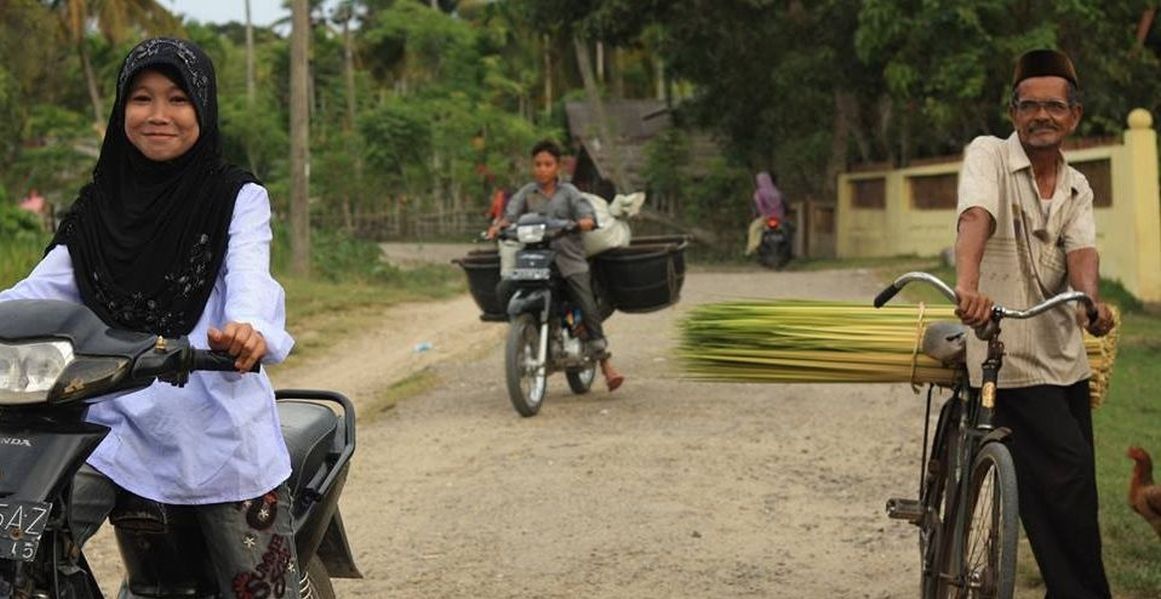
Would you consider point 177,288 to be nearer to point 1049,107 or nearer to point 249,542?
point 249,542

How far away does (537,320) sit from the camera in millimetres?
10203

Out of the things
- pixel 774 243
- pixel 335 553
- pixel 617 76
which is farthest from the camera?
pixel 617 76

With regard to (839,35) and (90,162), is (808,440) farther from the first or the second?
(90,162)

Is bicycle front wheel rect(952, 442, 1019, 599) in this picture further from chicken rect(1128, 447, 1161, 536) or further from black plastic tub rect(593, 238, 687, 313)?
black plastic tub rect(593, 238, 687, 313)

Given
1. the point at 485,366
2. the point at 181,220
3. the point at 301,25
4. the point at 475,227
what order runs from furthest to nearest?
the point at 475,227
the point at 301,25
the point at 485,366
the point at 181,220

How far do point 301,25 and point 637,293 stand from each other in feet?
35.7

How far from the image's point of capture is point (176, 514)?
3309 millimetres

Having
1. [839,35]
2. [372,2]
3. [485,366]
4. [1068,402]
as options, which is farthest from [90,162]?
[1068,402]

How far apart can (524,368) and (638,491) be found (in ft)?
8.37

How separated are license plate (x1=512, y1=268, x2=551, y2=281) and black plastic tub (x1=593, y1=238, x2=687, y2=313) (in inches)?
26.5

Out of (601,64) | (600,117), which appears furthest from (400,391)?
(601,64)

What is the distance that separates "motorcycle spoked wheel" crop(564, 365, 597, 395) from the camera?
10750 millimetres

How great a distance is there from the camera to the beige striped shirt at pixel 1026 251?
4664 mm

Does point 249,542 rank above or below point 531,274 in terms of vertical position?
below
